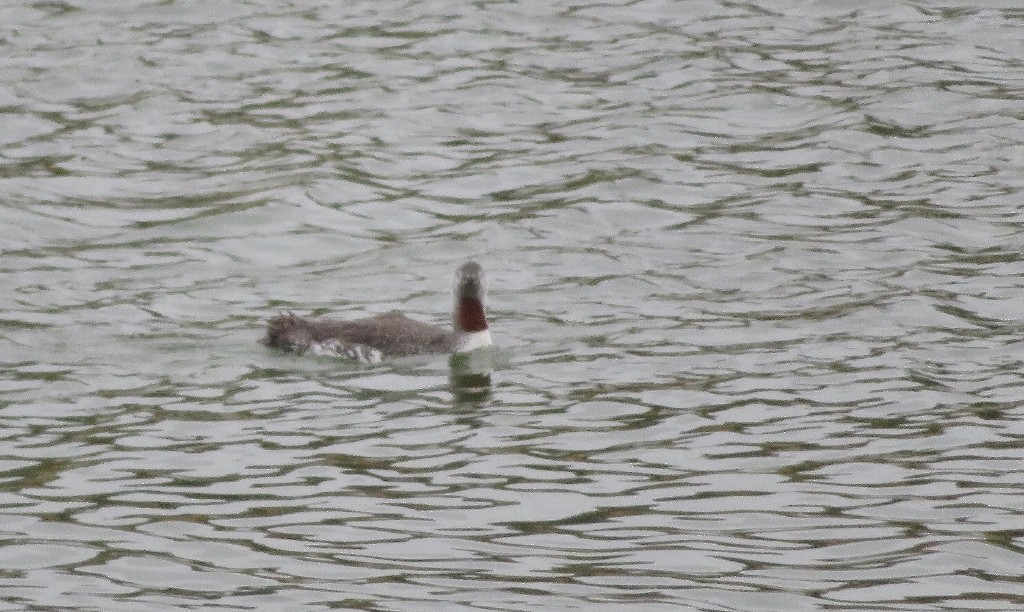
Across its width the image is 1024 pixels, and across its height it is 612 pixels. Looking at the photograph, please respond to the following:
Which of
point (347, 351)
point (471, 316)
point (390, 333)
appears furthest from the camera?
point (471, 316)

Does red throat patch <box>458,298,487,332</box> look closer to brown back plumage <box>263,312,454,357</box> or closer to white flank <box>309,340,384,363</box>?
brown back plumage <box>263,312,454,357</box>

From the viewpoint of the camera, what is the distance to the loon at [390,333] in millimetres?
15266

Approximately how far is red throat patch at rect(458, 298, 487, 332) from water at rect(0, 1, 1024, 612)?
460mm

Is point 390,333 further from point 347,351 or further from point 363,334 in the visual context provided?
point 347,351

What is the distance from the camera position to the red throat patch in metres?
15.6

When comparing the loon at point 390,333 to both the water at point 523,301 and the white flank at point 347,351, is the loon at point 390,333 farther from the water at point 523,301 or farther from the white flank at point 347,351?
the water at point 523,301

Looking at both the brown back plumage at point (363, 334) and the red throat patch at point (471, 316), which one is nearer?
the brown back plumage at point (363, 334)

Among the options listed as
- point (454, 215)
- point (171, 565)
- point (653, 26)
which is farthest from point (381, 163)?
point (171, 565)

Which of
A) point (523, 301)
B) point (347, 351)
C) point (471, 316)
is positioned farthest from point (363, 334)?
point (523, 301)

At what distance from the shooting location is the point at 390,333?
1539 centimetres

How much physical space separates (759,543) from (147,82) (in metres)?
13.5

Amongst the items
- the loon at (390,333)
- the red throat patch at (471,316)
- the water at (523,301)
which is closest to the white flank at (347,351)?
the loon at (390,333)

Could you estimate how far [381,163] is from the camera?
20672 millimetres

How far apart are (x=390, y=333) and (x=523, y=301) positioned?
1872 mm
